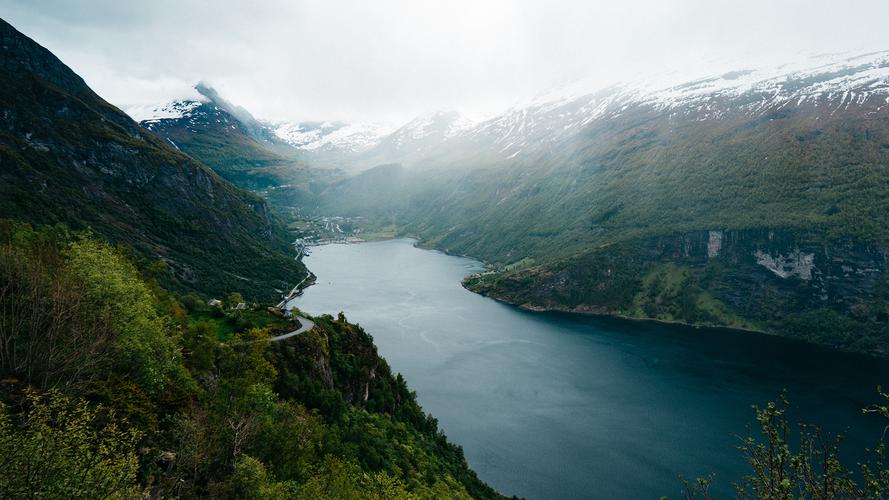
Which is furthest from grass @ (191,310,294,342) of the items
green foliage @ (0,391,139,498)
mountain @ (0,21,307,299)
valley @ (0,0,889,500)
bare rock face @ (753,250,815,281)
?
bare rock face @ (753,250,815,281)

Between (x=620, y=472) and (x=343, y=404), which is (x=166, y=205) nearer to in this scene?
(x=343, y=404)

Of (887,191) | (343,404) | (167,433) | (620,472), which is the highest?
(887,191)

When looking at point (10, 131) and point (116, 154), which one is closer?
point (10, 131)

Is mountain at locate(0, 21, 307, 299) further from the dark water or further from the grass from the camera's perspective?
the grass

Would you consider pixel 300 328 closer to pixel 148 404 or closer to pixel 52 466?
pixel 148 404

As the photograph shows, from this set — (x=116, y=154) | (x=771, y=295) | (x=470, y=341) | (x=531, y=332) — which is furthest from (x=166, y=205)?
(x=771, y=295)

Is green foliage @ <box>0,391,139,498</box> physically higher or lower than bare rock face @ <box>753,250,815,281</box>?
lower

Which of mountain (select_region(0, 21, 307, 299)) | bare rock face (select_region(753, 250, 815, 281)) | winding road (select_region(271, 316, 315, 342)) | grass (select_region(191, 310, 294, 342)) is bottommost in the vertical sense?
winding road (select_region(271, 316, 315, 342))
